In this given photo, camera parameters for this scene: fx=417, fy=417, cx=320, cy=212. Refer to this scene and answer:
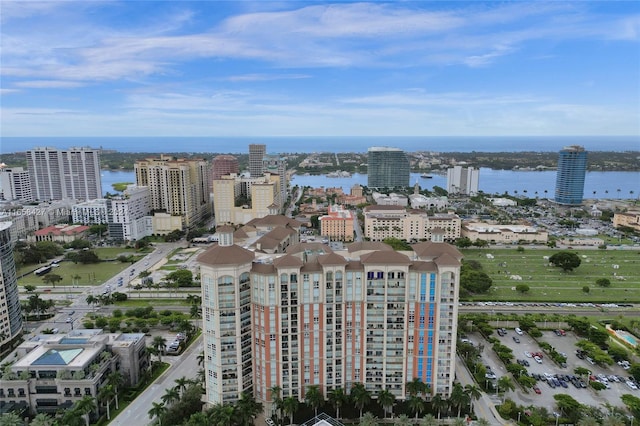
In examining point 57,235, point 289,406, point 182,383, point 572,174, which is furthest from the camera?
point 572,174

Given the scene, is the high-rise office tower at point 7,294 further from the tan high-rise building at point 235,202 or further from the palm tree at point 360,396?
the tan high-rise building at point 235,202

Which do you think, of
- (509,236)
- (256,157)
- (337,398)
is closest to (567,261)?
(509,236)

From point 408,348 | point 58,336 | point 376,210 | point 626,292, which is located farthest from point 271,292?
point 376,210

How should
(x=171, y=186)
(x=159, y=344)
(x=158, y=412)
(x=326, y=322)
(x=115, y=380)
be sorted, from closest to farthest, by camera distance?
(x=158, y=412) → (x=326, y=322) → (x=115, y=380) → (x=159, y=344) → (x=171, y=186)

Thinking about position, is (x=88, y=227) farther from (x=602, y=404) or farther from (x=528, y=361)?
(x=602, y=404)

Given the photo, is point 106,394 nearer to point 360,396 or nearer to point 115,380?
point 115,380

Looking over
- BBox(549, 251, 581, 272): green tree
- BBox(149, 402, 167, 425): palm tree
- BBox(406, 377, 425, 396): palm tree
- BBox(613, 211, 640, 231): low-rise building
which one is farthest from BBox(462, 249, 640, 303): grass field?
BBox(149, 402, 167, 425): palm tree

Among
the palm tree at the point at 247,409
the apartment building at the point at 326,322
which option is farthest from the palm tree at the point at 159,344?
the palm tree at the point at 247,409
